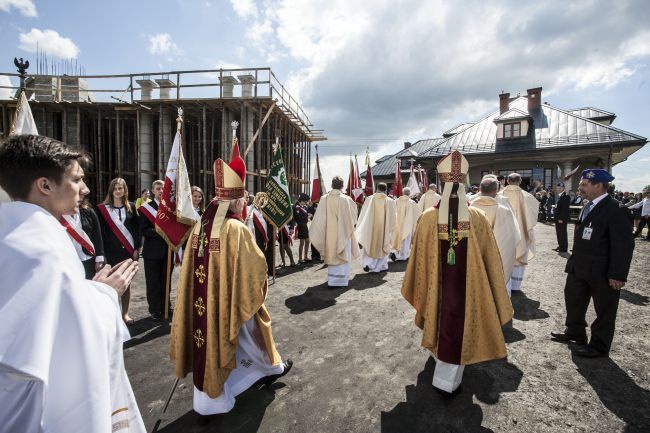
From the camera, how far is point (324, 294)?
6.48m

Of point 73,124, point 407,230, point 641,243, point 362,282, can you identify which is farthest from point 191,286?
point 73,124

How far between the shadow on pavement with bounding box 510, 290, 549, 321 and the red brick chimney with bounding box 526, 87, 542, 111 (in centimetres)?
2513

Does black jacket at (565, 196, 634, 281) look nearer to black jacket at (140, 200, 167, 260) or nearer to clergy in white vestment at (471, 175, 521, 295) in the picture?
clergy in white vestment at (471, 175, 521, 295)

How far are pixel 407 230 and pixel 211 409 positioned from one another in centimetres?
746

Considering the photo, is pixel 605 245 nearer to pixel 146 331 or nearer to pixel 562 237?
pixel 146 331

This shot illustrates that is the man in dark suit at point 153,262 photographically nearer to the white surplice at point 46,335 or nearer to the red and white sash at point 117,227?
the red and white sash at point 117,227

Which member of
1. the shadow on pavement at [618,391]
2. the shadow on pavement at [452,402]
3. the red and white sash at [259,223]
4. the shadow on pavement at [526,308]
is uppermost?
the red and white sash at [259,223]

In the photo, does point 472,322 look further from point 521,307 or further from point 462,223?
point 521,307

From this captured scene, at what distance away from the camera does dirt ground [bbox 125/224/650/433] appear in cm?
272

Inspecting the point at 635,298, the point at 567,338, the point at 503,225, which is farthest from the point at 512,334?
the point at 635,298

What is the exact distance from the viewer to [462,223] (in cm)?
311

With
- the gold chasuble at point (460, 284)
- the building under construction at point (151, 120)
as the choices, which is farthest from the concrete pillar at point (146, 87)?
the gold chasuble at point (460, 284)

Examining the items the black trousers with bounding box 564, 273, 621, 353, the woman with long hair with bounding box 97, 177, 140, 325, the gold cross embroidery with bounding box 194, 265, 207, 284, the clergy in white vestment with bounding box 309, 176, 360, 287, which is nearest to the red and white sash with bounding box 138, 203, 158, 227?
the woman with long hair with bounding box 97, 177, 140, 325

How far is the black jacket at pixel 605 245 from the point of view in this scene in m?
3.52
